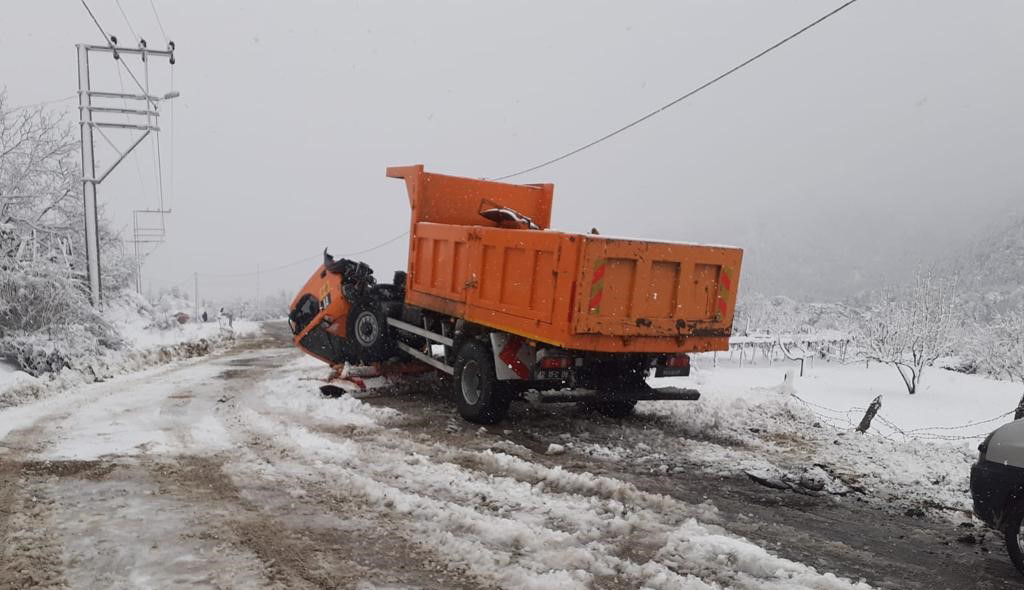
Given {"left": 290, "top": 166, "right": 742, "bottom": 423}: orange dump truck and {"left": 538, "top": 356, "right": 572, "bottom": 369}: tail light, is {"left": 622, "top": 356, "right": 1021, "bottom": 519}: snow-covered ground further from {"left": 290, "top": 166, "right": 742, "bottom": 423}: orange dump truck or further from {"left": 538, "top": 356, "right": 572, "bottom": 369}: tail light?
{"left": 538, "top": 356, "right": 572, "bottom": 369}: tail light

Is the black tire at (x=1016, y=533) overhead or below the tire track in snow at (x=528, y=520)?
overhead

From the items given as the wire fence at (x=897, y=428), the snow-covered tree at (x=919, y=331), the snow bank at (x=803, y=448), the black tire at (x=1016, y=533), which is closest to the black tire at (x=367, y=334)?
the snow bank at (x=803, y=448)

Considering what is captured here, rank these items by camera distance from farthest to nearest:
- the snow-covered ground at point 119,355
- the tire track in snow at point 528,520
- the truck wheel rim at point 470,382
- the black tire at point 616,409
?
the snow-covered ground at point 119,355, the black tire at point 616,409, the truck wheel rim at point 470,382, the tire track in snow at point 528,520

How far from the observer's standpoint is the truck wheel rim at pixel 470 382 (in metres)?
7.53

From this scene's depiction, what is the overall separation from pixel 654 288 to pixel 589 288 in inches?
32.4

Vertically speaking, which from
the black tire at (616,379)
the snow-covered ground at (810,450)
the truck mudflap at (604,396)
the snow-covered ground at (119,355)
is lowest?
the snow-covered ground at (119,355)

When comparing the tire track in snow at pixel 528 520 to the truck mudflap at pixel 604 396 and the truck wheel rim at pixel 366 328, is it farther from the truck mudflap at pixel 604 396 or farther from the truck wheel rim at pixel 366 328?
the truck wheel rim at pixel 366 328

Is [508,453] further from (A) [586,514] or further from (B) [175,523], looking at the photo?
(B) [175,523]

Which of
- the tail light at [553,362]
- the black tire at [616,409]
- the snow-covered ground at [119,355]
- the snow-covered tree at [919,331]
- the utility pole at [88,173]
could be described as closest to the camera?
the tail light at [553,362]

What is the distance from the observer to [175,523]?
4.30 meters

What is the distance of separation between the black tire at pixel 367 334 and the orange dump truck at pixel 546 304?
0.39 metres

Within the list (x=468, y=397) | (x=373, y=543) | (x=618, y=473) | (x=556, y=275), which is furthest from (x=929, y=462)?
(x=373, y=543)

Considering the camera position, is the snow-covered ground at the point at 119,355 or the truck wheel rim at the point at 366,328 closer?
the snow-covered ground at the point at 119,355

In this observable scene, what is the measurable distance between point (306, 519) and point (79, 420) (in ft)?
15.4
